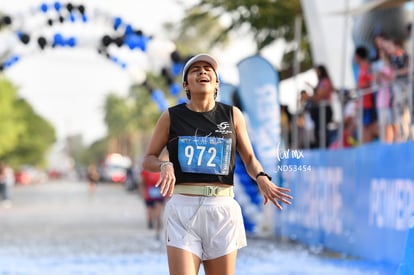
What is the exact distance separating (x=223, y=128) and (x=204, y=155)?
0.20 m

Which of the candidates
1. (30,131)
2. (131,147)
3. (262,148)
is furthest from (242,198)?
(131,147)

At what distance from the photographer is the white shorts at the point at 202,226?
18.0ft

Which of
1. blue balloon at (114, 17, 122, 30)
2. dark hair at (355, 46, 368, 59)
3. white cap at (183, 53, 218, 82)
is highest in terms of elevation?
blue balloon at (114, 17, 122, 30)

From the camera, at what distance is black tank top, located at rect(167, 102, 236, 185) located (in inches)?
217

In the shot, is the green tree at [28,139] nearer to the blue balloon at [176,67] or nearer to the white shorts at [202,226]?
the blue balloon at [176,67]

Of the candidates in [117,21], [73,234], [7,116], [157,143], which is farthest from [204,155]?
[7,116]

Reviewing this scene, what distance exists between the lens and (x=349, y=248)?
14336 mm

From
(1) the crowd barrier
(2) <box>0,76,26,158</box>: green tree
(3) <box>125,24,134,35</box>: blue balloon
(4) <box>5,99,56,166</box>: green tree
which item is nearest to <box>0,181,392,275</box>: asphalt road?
(1) the crowd barrier

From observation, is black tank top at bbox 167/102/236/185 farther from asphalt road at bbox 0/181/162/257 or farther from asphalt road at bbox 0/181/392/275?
asphalt road at bbox 0/181/162/257

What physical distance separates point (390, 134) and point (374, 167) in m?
0.60

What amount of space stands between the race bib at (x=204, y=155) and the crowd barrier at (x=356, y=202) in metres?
4.48

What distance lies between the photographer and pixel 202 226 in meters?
5.49

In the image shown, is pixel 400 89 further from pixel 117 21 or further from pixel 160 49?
pixel 117 21

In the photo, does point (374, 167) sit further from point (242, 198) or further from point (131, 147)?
point (131, 147)
